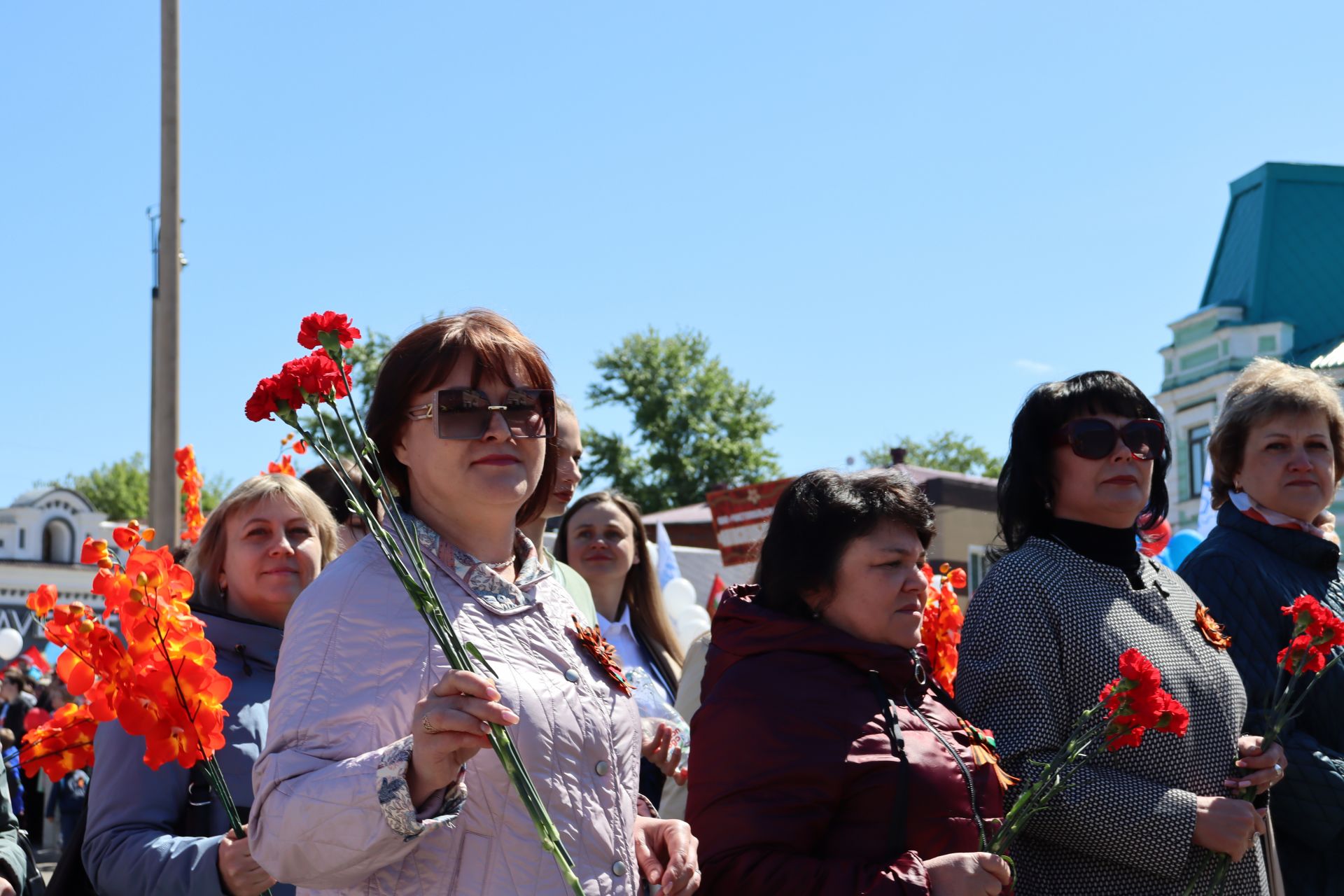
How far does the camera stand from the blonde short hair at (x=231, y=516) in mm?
3803

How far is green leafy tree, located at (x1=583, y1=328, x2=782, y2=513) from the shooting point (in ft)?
146

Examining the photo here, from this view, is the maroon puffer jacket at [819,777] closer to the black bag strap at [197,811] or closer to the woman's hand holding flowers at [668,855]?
the woman's hand holding flowers at [668,855]

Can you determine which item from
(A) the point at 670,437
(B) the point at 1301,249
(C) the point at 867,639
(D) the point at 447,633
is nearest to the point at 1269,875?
(C) the point at 867,639

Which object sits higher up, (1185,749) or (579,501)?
(579,501)

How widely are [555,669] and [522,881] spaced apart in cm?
35

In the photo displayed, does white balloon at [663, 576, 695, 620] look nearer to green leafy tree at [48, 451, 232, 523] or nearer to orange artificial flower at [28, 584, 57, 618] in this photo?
orange artificial flower at [28, 584, 57, 618]

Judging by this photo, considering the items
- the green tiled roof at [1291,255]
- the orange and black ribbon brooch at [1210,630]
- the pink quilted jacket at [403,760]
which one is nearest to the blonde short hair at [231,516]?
the pink quilted jacket at [403,760]

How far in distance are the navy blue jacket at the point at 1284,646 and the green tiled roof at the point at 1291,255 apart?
74.3 ft

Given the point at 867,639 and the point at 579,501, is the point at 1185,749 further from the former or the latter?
the point at 579,501

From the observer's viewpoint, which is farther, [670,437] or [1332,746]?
[670,437]

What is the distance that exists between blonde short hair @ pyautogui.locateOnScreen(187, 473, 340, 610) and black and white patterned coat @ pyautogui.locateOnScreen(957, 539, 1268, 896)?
5.84ft

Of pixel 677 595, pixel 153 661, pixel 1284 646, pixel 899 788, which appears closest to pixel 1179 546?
pixel 677 595

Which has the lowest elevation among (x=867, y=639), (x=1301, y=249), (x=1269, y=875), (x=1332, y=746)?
(x=1269, y=875)

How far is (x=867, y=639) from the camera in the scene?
9.14 feet
